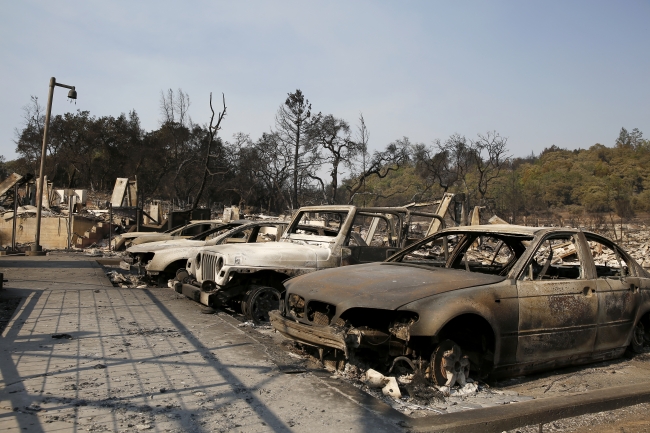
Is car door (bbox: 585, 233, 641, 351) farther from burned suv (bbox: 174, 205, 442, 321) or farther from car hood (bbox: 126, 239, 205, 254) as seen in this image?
car hood (bbox: 126, 239, 205, 254)

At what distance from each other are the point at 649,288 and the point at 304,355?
Result: 4233 mm

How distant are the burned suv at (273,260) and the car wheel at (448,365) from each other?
3.40 metres

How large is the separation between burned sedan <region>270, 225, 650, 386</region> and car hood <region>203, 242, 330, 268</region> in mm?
1888

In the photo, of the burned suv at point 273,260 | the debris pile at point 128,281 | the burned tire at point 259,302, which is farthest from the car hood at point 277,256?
the debris pile at point 128,281

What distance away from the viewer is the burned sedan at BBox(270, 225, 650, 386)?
4.84 meters

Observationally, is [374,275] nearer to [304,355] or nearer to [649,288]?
[304,355]

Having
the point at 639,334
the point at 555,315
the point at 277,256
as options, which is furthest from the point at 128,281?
the point at 639,334

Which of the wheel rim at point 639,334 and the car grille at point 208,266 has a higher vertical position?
the car grille at point 208,266

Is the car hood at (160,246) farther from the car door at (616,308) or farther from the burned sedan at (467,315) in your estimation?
the car door at (616,308)

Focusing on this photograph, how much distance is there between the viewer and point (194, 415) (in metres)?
4.07

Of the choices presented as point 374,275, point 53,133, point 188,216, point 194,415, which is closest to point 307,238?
point 374,275

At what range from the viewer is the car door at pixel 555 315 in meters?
5.25

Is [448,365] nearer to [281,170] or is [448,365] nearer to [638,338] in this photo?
[638,338]

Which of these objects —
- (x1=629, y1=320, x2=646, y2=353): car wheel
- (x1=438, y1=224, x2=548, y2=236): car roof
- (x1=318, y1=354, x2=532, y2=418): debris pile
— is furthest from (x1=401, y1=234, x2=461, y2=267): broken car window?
(x1=629, y1=320, x2=646, y2=353): car wheel
